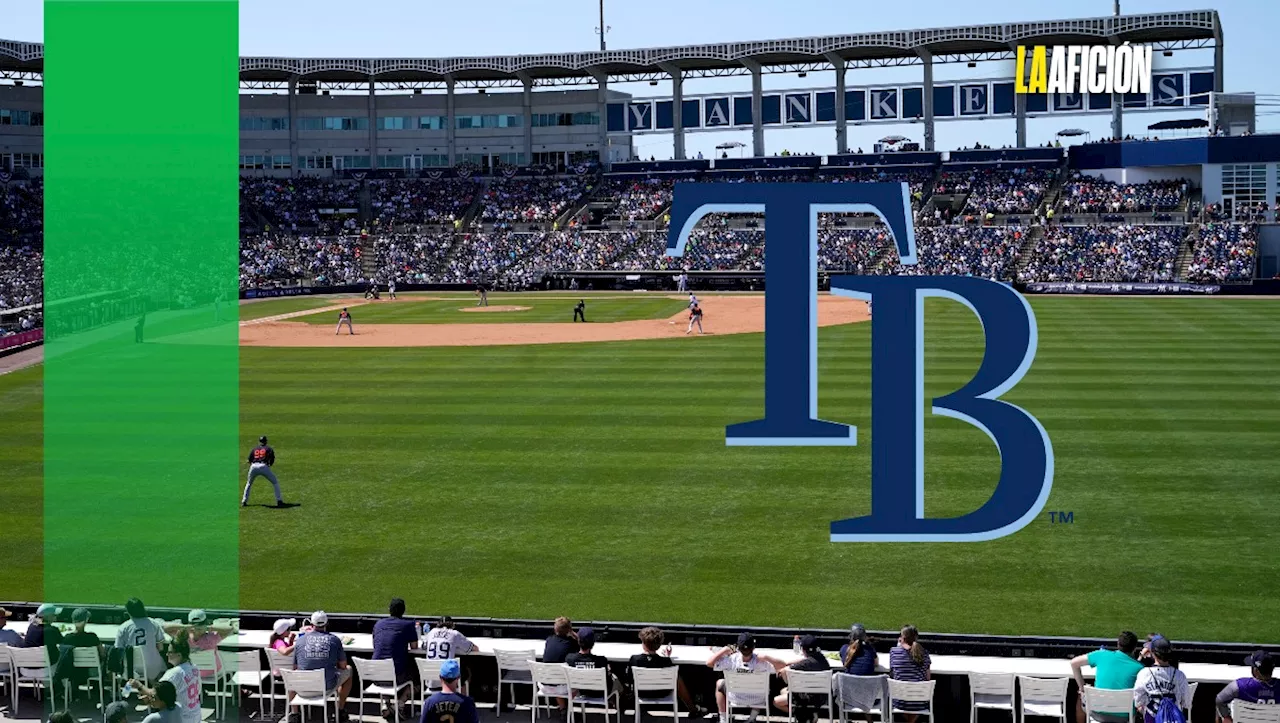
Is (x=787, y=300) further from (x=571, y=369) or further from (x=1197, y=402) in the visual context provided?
(x=571, y=369)

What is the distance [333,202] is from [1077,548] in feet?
290

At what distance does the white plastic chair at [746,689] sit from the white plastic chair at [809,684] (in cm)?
22

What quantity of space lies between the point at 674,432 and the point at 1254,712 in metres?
18.5

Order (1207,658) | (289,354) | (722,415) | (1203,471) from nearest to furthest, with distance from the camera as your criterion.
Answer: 1. (1207,658)
2. (1203,471)
3. (722,415)
4. (289,354)

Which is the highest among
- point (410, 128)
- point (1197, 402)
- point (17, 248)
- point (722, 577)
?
point (410, 128)

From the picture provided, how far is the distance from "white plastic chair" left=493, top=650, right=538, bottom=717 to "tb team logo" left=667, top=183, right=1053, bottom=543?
131 inches

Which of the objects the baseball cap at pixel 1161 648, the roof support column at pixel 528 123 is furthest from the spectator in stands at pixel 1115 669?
the roof support column at pixel 528 123

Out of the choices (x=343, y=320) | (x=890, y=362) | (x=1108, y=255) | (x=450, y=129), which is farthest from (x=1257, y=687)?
(x=450, y=129)

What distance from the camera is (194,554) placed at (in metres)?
20.9

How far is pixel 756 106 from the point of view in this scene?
95188 mm

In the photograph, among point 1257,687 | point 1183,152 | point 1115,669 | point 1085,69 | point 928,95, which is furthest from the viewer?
point 928,95

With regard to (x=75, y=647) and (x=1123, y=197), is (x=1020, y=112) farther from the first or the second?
(x=75, y=647)

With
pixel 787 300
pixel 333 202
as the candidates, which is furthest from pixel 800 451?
pixel 333 202

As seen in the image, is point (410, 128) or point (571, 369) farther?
point (410, 128)
